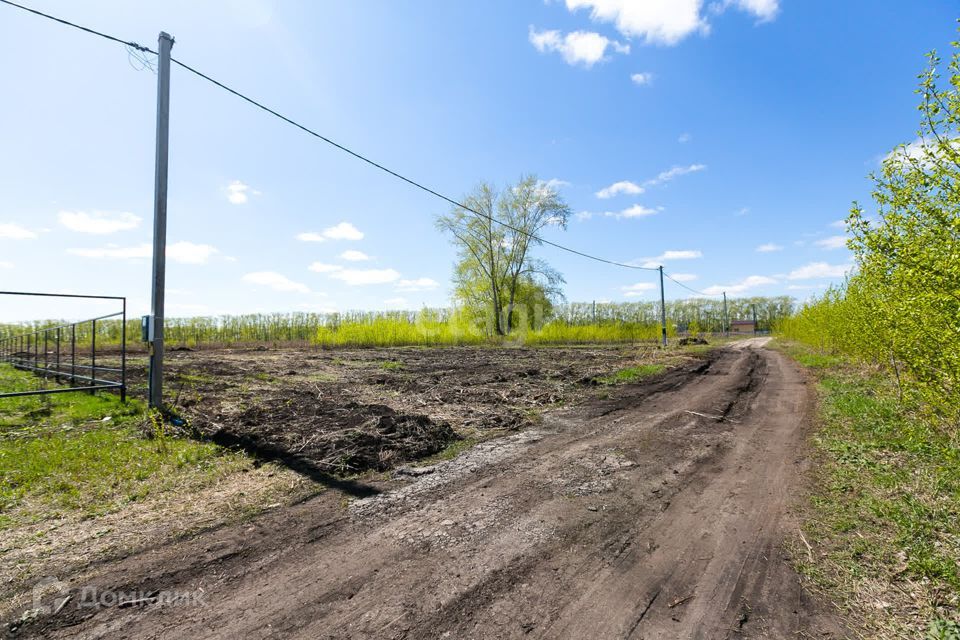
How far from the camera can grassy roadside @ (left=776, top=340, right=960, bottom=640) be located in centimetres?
241

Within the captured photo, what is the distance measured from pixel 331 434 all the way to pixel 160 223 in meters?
4.72

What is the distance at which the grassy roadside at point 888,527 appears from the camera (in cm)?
241

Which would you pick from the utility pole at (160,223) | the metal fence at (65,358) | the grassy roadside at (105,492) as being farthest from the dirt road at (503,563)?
the metal fence at (65,358)

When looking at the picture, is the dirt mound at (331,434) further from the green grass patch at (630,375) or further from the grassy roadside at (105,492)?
the green grass patch at (630,375)

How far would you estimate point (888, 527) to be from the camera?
3.32 m

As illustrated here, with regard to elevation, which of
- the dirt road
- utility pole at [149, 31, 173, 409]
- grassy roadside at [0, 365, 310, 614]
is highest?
utility pole at [149, 31, 173, 409]

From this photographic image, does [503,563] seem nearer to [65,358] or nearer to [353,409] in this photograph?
[353,409]

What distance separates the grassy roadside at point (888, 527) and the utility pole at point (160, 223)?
8.50 meters

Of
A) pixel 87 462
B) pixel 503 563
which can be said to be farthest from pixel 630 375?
pixel 87 462

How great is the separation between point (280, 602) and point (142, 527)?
5.92 feet

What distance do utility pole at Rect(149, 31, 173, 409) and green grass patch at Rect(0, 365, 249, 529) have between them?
0.79 metres

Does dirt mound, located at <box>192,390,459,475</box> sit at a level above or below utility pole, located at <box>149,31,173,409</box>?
below

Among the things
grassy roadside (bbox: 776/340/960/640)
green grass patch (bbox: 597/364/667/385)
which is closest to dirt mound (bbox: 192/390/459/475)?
grassy roadside (bbox: 776/340/960/640)

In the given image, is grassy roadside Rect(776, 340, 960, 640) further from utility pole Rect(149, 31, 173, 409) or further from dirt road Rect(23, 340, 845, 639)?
utility pole Rect(149, 31, 173, 409)
